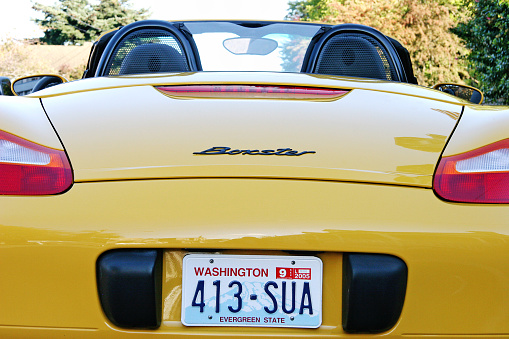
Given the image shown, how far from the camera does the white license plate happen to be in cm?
163

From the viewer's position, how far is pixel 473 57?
13.9 metres

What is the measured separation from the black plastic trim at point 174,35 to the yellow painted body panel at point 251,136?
1.04 metres

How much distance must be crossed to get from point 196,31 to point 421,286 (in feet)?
8.45

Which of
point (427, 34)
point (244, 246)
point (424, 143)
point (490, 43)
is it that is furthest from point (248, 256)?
point (427, 34)

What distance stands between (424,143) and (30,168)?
1125 mm

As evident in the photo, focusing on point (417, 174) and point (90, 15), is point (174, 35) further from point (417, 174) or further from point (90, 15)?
point (90, 15)

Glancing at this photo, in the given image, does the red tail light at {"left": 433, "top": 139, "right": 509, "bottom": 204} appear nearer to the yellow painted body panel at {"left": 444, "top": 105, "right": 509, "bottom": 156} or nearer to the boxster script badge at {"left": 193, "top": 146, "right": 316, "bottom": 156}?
the yellow painted body panel at {"left": 444, "top": 105, "right": 509, "bottom": 156}

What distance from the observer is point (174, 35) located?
3117mm

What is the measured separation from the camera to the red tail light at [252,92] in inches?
82.7

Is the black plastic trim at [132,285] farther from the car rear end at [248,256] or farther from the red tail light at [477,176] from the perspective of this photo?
the red tail light at [477,176]

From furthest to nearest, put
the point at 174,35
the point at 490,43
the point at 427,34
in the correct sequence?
the point at 427,34 → the point at 490,43 → the point at 174,35

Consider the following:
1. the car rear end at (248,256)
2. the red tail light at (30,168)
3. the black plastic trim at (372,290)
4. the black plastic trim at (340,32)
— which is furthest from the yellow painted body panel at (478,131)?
the black plastic trim at (340,32)

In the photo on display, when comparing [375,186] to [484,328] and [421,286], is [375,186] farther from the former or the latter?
[484,328]

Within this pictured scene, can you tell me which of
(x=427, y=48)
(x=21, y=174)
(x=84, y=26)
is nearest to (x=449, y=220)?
(x=21, y=174)
